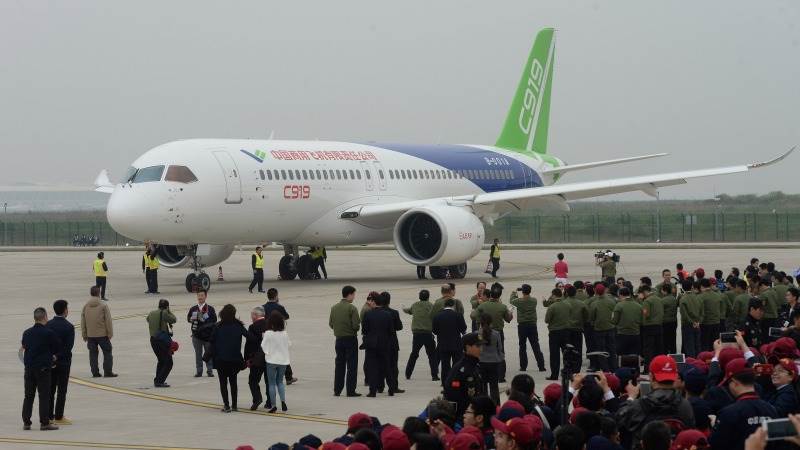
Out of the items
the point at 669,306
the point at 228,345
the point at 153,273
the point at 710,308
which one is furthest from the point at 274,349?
the point at 153,273

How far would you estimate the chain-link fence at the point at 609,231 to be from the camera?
71625 millimetres

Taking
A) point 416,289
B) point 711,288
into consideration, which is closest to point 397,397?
point 711,288

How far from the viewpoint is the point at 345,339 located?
17.8m

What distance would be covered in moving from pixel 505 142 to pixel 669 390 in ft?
121

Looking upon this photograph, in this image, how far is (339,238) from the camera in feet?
125

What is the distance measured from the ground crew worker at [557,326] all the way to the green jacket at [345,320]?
2.76m

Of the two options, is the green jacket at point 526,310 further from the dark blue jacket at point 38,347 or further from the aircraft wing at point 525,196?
the aircraft wing at point 525,196

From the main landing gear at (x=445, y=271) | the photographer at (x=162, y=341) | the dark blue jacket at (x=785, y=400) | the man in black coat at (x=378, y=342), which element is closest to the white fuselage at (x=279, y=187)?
the main landing gear at (x=445, y=271)

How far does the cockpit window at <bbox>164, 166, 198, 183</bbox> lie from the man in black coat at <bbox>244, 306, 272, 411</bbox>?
54.3ft

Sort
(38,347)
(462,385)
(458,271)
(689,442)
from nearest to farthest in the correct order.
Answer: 1. (689,442)
2. (462,385)
3. (38,347)
4. (458,271)

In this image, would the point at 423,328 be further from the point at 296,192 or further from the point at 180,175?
the point at 296,192

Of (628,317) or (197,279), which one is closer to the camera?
(628,317)

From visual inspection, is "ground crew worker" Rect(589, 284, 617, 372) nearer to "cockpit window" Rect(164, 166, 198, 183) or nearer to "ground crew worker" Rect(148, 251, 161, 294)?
"cockpit window" Rect(164, 166, 198, 183)

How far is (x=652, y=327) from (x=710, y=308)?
3.42 feet
